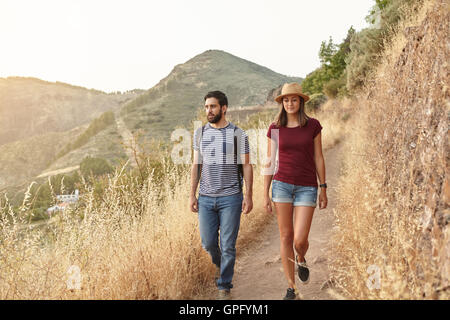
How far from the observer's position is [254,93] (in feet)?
236

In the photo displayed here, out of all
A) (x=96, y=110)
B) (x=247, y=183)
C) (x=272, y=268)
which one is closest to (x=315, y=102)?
(x=272, y=268)

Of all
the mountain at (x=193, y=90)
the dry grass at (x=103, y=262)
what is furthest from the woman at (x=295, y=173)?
the mountain at (x=193, y=90)

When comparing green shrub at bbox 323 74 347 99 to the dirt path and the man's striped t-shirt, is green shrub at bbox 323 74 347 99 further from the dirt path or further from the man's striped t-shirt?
the man's striped t-shirt

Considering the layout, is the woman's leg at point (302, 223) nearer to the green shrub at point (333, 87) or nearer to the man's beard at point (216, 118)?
the man's beard at point (216, 118)

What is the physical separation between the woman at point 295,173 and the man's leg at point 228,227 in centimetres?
32

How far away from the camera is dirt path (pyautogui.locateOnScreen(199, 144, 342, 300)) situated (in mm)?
3727

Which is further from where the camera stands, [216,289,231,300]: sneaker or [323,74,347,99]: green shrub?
[323,74,347,99]: green shrub

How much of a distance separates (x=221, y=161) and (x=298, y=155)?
75 cm

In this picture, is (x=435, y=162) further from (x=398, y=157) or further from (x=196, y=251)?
(x=196, y=251)

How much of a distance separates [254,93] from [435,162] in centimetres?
7101

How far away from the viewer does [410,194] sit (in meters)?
3.31

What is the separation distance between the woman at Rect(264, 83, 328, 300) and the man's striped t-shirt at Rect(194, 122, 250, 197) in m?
0.35

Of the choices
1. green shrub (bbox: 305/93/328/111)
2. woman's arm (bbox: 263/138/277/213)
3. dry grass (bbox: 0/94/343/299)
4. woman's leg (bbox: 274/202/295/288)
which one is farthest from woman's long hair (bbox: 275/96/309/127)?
green shrub (bbox: 305/93/328/111)

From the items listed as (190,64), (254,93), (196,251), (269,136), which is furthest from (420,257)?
(190,64)
